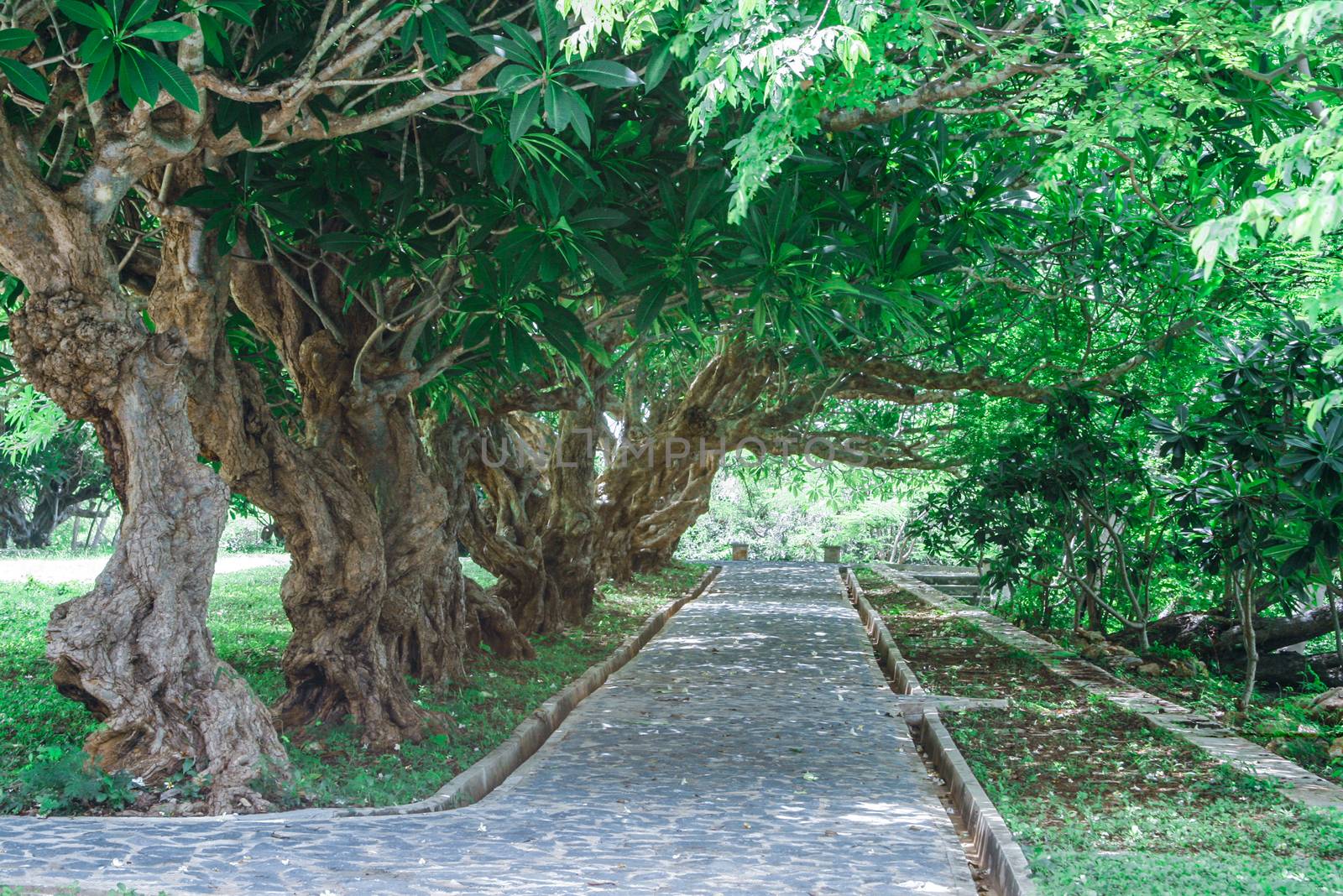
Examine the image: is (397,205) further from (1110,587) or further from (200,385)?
(1110,587)

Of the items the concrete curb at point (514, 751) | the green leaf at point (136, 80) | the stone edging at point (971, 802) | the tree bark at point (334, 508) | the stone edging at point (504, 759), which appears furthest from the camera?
the tree bark at point (334, 508)

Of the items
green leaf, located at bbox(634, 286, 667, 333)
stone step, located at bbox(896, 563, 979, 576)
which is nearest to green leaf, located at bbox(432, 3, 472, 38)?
green leaf, located at bbox(634, 286, 667, 333)

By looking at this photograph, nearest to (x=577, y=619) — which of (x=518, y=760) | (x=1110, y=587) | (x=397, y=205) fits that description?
(x=518, y=760)

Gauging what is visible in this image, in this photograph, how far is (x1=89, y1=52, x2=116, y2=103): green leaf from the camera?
168 inches

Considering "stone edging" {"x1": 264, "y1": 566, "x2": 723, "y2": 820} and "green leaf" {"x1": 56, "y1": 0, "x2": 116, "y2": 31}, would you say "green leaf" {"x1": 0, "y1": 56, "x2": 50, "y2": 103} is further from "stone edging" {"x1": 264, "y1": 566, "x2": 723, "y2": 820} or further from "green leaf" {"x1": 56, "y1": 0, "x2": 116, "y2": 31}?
"stone edging" {"x1": 264, "y1": 566, "x2": 723, "y2": 820}

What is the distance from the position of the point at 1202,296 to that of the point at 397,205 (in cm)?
594

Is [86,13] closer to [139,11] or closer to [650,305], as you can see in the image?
[139,11]

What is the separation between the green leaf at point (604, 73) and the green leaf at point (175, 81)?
57.0 inches

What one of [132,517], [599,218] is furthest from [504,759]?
[599,218]

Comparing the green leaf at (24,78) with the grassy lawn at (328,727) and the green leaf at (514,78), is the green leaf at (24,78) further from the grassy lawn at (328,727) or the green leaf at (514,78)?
the grassy lawn at (328,727)

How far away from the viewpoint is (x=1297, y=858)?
4.83 metres

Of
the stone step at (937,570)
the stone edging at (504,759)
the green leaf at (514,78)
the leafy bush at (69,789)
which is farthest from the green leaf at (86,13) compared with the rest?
the stone step at (937,570)

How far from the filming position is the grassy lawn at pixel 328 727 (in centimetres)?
606

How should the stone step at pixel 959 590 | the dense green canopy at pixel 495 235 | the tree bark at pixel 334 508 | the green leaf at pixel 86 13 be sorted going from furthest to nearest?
the stone step at pixel 959 590 → the tree bark at pixel 334 508 → the dense green canopy at pixel 495 235 → the green leaf at pixel 86 13
